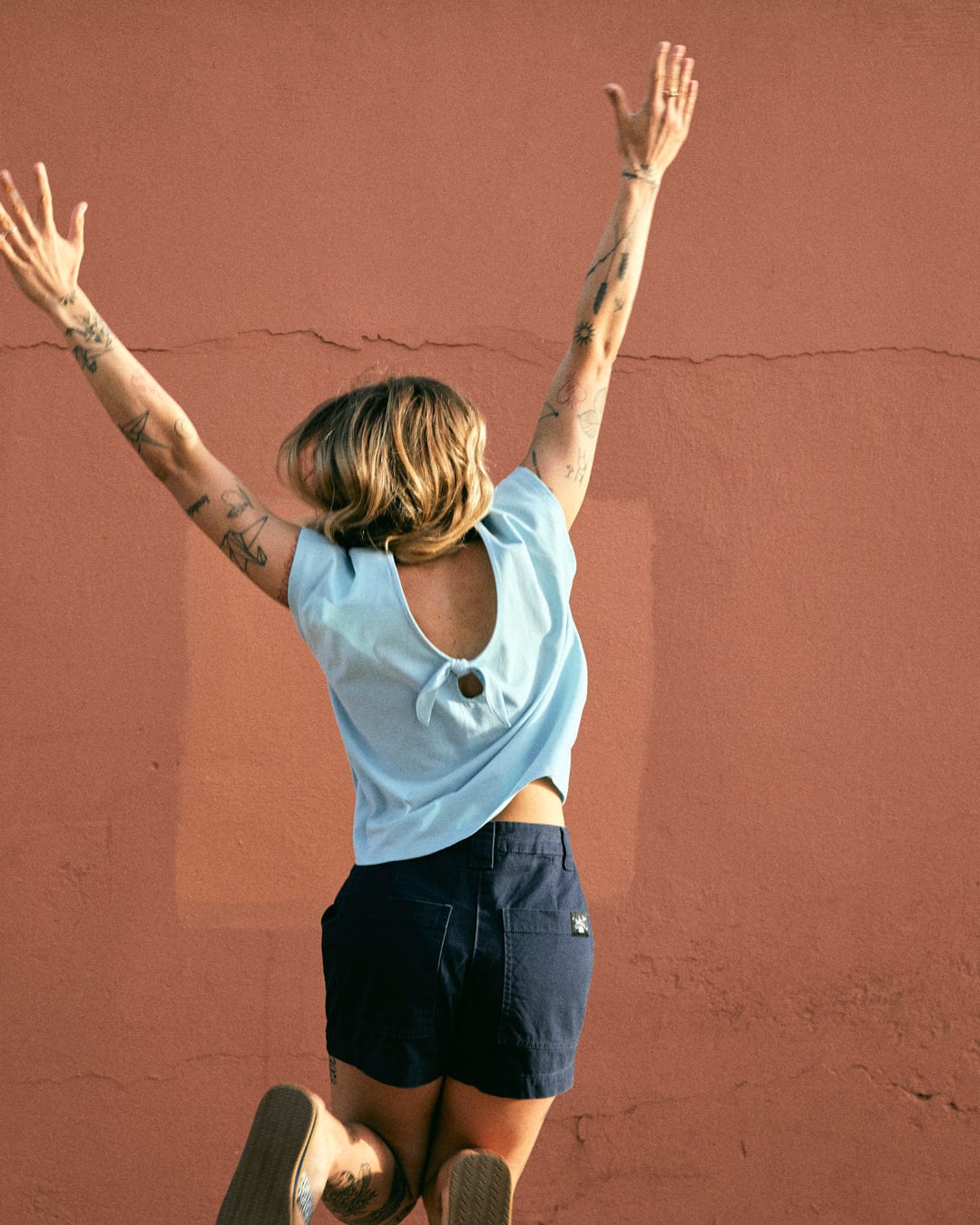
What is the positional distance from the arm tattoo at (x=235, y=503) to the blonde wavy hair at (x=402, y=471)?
10 cm

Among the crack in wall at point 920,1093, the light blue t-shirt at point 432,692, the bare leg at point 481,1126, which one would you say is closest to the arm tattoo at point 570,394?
the light blue t-shirt at point 432,692

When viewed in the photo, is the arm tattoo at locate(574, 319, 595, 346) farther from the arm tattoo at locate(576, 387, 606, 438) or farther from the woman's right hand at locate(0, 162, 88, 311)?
the woman's right hand at locate(0, 162, 88, 311)

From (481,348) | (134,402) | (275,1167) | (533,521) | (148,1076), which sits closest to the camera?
(275,1167)

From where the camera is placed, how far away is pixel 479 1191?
5.58 ft

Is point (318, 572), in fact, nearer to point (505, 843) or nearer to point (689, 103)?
point (505, 843)

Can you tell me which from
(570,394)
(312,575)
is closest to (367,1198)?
(312,575)

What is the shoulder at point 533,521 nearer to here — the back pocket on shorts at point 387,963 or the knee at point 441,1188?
the back pocket on shorts at point 387,963

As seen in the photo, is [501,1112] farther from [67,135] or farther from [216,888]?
[67,135]

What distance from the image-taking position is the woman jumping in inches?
68.0

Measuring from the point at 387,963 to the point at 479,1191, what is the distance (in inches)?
12.3

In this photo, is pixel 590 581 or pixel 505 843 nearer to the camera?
pixel 505 843

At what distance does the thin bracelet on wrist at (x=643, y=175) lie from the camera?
206cm

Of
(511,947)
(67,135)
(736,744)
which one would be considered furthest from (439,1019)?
(67,135)

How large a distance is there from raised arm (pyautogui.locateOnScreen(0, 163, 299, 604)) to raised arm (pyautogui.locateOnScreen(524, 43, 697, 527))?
449 mm
